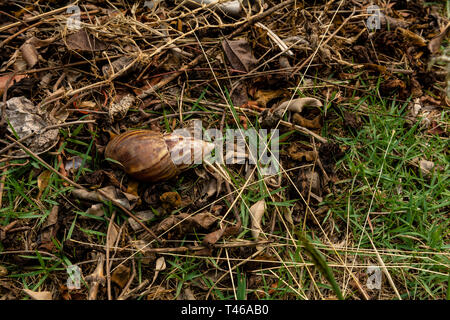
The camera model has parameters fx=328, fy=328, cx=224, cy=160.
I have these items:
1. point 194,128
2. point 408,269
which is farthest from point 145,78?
point 408,269

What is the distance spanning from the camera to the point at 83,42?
2.16m

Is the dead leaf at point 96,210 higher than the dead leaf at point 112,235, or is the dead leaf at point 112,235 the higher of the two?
the dead leaf at point 96,210

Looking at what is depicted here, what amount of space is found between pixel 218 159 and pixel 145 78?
2.44 feet

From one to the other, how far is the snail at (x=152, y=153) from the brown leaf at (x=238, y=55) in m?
0.65

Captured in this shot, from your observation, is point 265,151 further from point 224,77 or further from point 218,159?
point 224,77

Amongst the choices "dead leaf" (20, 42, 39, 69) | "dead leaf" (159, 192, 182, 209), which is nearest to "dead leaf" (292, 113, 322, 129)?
"dead leaf" (159, 192, 182, 209)

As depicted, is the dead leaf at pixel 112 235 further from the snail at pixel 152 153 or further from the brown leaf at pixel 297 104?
the brown leaf at pixel 297 104

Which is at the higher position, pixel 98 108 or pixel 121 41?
pixel 121 41

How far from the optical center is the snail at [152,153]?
1.82 m

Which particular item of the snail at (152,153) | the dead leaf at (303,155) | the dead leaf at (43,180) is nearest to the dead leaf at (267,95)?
the dead leaf at (303,155)

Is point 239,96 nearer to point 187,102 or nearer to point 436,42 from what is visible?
point 187,102

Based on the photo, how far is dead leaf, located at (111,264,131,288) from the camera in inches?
69.1

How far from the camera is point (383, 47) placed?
2.48 meters
